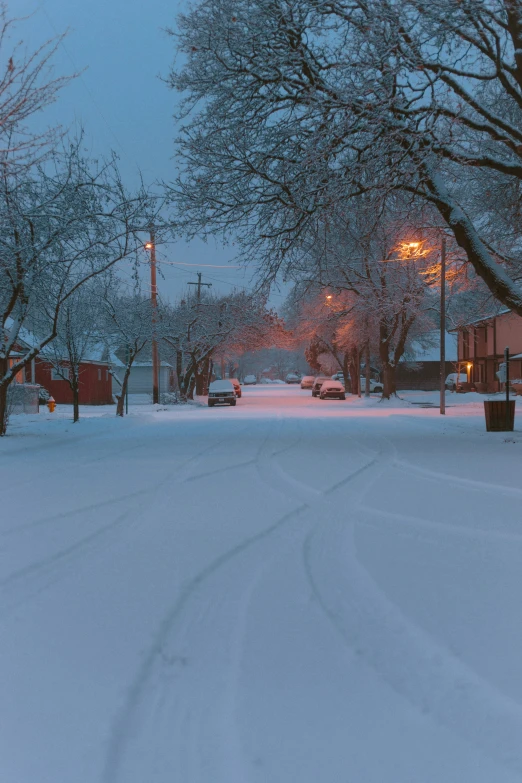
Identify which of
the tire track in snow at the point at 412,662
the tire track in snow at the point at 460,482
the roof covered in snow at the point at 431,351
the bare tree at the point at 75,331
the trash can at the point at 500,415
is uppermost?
the roof covered in snow at the point at 431,351

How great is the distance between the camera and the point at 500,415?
683 inches

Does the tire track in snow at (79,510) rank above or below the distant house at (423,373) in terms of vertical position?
below

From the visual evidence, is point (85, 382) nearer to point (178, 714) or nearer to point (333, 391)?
point (333, 391)

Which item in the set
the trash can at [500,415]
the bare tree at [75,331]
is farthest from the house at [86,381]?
the trash can at [500,415]

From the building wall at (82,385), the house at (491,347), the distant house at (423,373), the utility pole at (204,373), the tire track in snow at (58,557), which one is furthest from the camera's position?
the distant house at (423,373)

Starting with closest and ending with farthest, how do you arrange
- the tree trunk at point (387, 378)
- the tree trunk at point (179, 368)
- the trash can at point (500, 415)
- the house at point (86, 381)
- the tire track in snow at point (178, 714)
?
the tire track in snow at point (178, 714), the trash can at point (500, 415), the tree trunk at point (387, 378), the house at point (86, 381), the tree trunk at point (179, 368)

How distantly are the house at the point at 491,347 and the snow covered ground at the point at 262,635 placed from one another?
38.3 meters

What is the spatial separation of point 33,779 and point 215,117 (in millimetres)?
11783

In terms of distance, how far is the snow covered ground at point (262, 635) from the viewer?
2633 mm

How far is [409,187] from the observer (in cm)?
1283

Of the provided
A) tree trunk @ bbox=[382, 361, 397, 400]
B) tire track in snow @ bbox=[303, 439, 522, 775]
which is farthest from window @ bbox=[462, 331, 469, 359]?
tire track in snow @ bbox=[303, 439, 522, 775]

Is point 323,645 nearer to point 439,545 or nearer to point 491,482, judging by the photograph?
point 439,545

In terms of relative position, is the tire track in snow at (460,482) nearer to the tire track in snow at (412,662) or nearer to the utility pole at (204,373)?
the tire track in snow at (412,662)

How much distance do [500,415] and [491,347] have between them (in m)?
34.9
